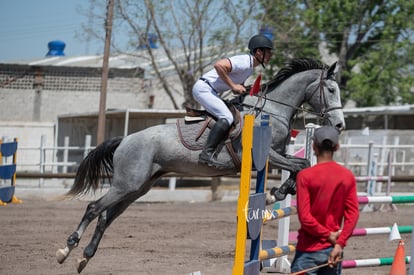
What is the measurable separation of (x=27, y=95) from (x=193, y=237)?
803 inches

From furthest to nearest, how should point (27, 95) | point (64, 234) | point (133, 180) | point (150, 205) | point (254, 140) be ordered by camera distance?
point (27, 95)
point (150, 205)
point (64, 234)
point (133, 180)
point (254, 140)

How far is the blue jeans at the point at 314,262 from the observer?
4598mm

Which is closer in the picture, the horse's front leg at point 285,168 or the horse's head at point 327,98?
the horse's front leg at point 285,168

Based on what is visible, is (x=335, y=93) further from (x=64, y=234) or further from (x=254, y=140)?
(x=64, y=234)

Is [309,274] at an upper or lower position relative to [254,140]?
lower

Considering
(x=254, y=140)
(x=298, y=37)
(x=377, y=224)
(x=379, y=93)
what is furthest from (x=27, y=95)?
(x=254, y=140)

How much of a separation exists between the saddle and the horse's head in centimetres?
90

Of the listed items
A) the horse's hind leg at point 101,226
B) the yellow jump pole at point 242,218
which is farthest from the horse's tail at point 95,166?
the yellow jump pole at point 242,218

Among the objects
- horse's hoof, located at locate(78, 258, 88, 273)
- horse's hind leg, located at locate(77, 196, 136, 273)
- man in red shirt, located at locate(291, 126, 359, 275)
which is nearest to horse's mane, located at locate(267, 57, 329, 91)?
horse's hind leg, located at locate(77, 196, 136, 273)

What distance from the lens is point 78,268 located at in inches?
299

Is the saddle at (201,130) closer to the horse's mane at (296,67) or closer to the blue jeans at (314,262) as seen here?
the horse's mane at (296,67)

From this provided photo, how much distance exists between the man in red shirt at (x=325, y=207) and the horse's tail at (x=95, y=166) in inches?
168

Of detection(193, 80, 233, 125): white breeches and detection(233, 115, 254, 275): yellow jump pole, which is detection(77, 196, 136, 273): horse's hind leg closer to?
detection(193, 80, 233, 125): white breeches

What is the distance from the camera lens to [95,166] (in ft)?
28.6
